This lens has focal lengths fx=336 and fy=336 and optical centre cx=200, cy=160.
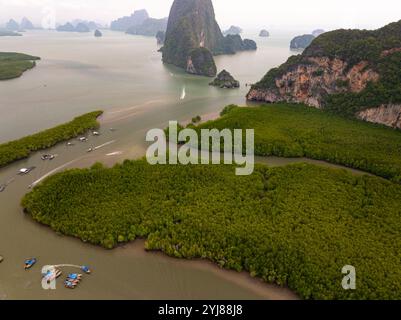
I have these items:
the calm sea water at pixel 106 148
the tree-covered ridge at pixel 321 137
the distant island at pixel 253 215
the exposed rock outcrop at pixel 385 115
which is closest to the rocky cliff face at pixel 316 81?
the exposed rock outcrop at pixel 385 115

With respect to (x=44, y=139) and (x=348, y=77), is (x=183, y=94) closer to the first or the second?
(x=348, y=77)

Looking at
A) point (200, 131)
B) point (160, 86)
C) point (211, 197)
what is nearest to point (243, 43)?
point (160, 86)

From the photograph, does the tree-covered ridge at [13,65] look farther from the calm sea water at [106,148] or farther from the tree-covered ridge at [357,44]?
Result: the tree-covered ridge at [357,44]

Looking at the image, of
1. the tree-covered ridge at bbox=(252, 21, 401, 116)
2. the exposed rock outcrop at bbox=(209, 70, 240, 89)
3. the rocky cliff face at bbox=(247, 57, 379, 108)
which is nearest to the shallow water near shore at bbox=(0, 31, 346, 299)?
the exposed rock outcrop at bbox=(209, 70, 240, 89)

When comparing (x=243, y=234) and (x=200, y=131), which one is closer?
(x=243, y=234)

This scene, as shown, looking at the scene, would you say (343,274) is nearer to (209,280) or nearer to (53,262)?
(209,280)

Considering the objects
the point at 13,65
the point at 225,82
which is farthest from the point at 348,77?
the point at 13,65
